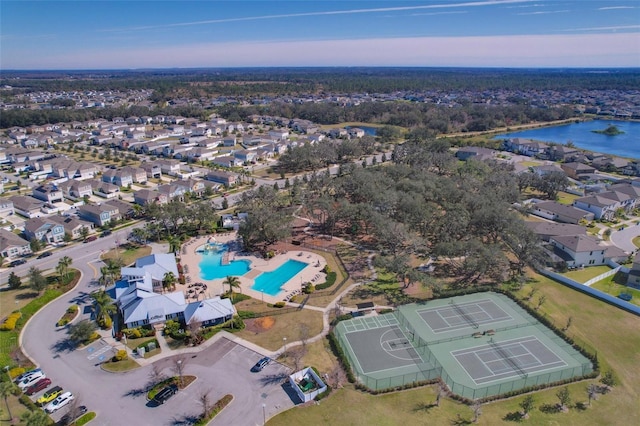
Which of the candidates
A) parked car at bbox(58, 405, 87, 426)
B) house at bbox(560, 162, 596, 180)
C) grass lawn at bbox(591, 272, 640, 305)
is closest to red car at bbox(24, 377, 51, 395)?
parked car at bbox(58, 405, 87, 426)

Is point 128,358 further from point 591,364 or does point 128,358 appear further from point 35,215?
point 35,215

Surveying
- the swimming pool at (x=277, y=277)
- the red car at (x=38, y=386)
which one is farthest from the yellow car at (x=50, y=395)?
the swimming pool at (x=277, y=277)

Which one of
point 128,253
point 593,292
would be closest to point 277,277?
point 128,253

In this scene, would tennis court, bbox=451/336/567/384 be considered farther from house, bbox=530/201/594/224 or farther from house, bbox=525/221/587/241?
house, bbox=530/201/594/224

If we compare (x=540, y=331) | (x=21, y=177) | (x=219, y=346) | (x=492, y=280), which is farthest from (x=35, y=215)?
(x=540, y=331)

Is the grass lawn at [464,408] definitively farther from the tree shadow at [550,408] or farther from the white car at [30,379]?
the white car at [30,379]
